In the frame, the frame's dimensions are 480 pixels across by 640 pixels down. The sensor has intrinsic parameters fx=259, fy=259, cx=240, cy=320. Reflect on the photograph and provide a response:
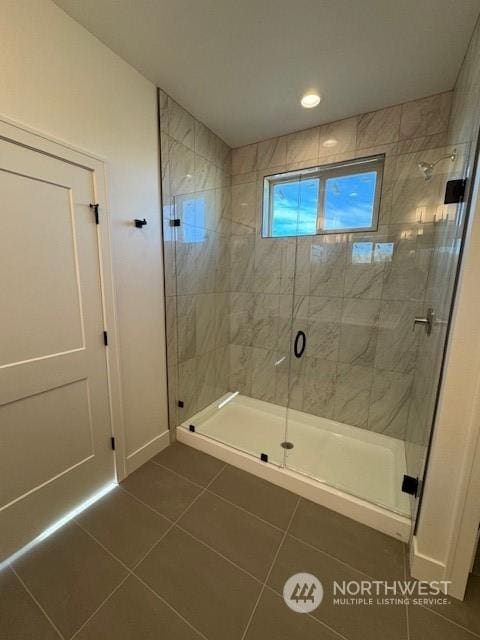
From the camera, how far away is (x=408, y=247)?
2.01 m

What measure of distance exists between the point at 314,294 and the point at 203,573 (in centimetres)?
205

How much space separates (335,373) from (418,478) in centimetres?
108

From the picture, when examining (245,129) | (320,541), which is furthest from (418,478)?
(245,129)

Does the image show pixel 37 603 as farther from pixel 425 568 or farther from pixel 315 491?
pixel 425 568

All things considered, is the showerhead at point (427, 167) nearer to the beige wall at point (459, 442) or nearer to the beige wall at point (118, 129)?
the beige wall at point (459, 442)

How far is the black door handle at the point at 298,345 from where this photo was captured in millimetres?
2506

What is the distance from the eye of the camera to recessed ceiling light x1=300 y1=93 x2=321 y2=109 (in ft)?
6.04

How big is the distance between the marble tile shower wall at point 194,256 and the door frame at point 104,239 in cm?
47

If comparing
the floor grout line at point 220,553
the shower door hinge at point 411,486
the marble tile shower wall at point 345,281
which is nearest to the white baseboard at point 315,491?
the shower door hinge at point 411,486

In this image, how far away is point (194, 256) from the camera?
7.55 ft

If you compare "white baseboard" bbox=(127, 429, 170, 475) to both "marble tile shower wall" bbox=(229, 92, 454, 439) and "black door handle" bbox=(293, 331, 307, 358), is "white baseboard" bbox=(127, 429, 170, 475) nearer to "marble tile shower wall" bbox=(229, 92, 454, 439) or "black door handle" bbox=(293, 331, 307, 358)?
"marble tile shower wall" bbox=(229, 92, 454, 439)

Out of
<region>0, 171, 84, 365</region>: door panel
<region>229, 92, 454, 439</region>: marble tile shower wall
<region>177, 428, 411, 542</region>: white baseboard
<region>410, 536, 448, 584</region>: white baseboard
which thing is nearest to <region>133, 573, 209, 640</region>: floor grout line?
<region>177, 428, 411, 542</region>: white baseboard

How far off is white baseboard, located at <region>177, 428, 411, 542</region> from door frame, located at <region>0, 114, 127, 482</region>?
67 centimetres

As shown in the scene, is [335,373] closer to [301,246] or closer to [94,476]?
[301,246]
